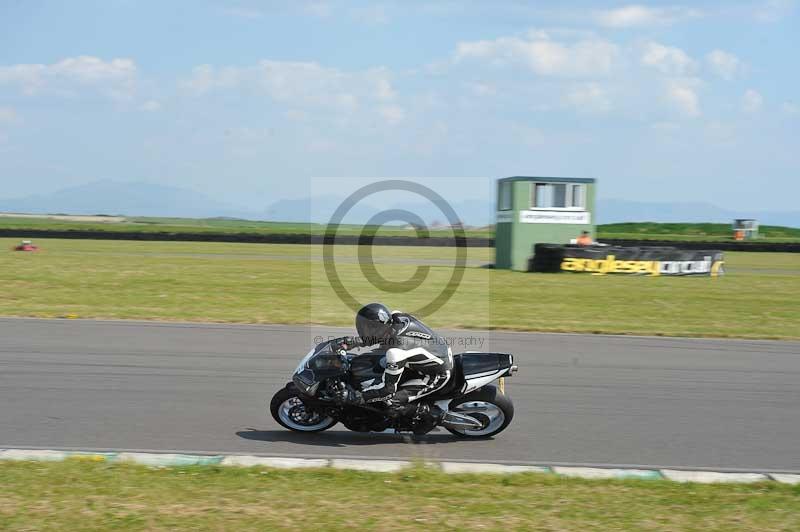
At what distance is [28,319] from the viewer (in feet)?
49.2

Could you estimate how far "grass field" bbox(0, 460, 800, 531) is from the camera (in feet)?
16.2

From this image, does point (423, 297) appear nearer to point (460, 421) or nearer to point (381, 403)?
point (460, 421)

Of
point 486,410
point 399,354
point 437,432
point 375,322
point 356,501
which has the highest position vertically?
point 375,322

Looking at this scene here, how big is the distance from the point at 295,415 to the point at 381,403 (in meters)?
0.87

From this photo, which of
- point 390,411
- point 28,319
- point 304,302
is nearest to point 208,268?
point 304,302

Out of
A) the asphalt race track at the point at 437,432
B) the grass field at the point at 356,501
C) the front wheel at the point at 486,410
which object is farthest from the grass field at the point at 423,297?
the grass field at the point at 356,501

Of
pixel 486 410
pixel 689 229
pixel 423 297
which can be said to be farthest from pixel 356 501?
pixel 689 229

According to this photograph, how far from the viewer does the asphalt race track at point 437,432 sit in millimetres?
7348

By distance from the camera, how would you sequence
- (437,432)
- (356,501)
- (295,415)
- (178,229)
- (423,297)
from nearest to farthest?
(356,501) → (295,415) → (437,432) → (423,297) → (178,229)

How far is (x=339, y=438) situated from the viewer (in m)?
7.74

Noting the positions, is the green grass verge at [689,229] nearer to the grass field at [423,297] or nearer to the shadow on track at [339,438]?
the grass field at [423,297]

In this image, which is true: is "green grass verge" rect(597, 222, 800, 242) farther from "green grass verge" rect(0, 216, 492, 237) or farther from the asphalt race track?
the asphalt race track

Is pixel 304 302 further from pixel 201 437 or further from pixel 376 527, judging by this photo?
pixel 376 527

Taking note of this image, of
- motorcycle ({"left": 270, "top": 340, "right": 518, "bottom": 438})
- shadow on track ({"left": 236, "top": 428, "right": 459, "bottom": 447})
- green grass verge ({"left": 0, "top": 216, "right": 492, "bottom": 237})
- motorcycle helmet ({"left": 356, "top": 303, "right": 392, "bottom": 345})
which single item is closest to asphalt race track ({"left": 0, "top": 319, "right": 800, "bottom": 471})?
shadow on track ({"left": 236, "top": 428, "right": 459, "bottom": 447})
